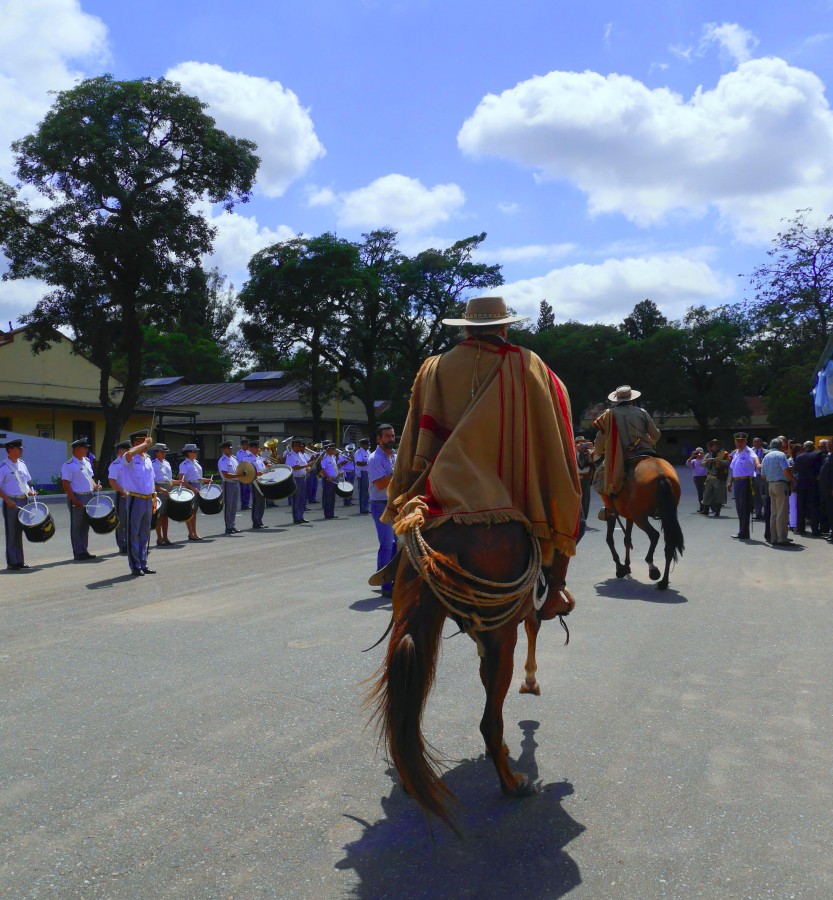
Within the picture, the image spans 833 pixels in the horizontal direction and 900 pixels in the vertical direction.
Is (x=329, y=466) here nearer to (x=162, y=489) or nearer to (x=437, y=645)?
(x=162, y=489)

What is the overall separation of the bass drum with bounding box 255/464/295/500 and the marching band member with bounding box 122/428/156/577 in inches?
216

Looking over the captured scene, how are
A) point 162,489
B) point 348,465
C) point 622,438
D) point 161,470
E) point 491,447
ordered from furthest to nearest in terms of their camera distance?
point 348,465, point 161,470, point 162,489, point 622,438, point 491,447

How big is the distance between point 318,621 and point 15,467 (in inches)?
279

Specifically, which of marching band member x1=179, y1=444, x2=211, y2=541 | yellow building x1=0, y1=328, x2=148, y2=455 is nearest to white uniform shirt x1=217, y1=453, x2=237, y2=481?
marching band member x1=179, y1=444, x2=211, y2=541

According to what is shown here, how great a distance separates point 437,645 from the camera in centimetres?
359

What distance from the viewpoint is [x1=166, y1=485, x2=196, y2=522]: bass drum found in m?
14.9

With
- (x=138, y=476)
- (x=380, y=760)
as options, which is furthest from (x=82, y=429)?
(x=380, y=760)

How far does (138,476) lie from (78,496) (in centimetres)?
187

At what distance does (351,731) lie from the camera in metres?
4.61

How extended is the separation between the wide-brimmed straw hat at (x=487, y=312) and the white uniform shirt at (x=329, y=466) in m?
16.8

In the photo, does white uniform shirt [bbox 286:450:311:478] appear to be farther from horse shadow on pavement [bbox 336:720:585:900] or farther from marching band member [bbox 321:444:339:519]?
horse shadow on pavement [bbox 336:720:585:900]

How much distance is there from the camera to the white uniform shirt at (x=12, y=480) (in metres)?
12.0

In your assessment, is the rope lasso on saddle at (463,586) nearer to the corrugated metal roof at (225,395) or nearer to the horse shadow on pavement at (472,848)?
the horse shadow on pavement at (472,848)

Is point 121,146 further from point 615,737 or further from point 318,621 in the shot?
point 615,737
